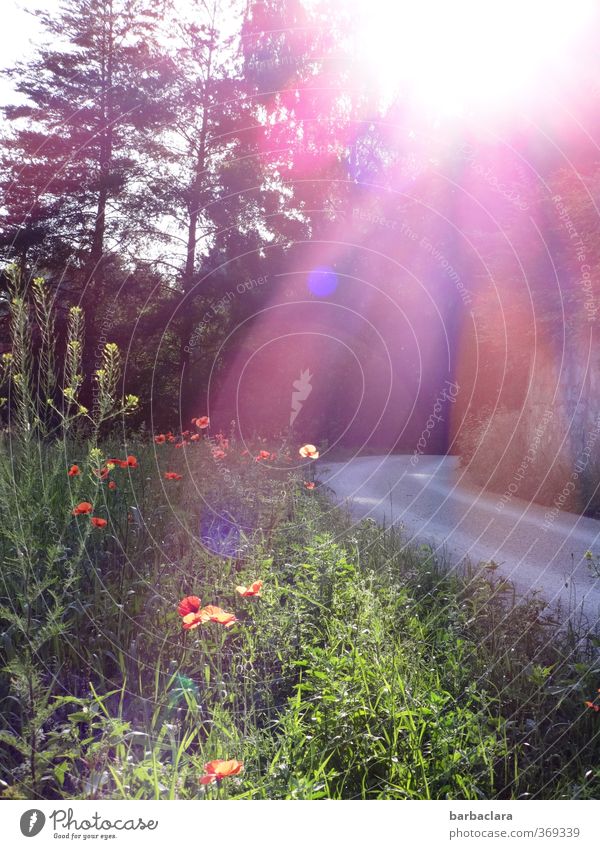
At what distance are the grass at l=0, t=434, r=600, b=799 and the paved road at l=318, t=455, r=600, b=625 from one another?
68cm

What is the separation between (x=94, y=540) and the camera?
12.2 ft

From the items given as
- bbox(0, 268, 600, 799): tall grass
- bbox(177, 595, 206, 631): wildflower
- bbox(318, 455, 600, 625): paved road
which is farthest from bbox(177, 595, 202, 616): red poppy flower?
bbox(318, 455, 600, 625): paved road

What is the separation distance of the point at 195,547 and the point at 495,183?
233 inches

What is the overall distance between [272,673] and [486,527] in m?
3.79

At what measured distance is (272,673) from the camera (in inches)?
109

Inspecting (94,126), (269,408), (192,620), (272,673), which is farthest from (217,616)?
(269,408)

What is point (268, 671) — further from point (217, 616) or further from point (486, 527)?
point (486, 527)

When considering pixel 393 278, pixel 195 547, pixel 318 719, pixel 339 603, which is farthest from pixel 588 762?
pixel 393 278

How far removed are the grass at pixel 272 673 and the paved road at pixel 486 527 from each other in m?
0.68

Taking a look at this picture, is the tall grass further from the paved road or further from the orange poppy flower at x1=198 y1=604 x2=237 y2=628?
the paved road

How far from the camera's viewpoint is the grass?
2080 mm

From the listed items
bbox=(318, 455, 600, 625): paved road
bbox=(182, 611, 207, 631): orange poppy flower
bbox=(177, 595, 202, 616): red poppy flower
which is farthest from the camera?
bbox=(318, 455, 600, 625): paved road

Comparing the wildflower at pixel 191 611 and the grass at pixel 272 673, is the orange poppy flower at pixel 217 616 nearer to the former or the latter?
the wildflower at pixel 191 611
